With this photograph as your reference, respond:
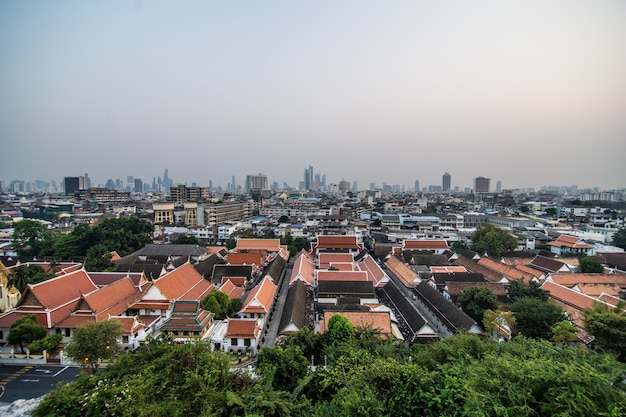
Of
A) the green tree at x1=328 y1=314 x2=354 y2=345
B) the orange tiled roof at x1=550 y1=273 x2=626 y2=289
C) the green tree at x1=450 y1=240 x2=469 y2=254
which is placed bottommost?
the green tree at x1=450 y1=240 x2=469 y2=254

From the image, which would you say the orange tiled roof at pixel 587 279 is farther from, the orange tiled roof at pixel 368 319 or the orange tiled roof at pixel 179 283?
the orange tiled roof at pixel 179 283

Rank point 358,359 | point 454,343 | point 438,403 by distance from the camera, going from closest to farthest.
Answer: point 438,403 < point 358,359 < point 454,343


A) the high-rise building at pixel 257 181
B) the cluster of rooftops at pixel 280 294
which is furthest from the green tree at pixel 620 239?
the high-rise building at pixel 257 181

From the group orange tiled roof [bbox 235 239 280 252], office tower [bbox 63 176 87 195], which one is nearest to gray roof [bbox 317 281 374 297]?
orange tiled roof [bbox 235 239 280 252]

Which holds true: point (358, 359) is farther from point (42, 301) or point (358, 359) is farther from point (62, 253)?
point (62, 253)

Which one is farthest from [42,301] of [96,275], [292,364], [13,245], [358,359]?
[13,245]

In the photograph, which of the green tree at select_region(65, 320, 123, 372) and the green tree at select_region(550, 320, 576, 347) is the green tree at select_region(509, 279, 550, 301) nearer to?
the green tree at select_region(550, 320, 576, 347)

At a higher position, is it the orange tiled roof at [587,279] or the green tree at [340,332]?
the green tree at [340,332]
